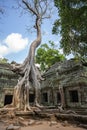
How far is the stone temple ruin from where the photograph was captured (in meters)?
11.5

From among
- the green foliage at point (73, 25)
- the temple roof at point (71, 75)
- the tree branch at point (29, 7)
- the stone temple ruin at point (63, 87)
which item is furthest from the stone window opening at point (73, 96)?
the tree branch at point (29, 7)

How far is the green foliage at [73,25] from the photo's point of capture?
26.5 feet

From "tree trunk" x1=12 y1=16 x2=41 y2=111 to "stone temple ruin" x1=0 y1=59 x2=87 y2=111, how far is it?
1.81 metres

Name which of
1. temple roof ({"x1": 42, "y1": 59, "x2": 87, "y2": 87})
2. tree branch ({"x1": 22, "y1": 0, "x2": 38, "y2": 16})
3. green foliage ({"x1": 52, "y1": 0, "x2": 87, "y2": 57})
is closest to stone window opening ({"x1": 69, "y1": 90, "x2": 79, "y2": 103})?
temple roof ({"x1": 42, "y1": 59, "x2": 87, "y2": 87})

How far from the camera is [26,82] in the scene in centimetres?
927

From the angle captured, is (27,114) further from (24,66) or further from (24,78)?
(24,66)

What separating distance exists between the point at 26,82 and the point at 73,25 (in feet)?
16.1

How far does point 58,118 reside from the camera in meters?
6.22

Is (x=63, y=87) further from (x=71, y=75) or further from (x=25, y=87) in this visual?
(x=25, y=87)

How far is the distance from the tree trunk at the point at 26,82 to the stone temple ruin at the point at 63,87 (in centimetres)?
181

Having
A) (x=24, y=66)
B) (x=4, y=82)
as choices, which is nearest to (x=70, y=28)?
(x=24, y=66)

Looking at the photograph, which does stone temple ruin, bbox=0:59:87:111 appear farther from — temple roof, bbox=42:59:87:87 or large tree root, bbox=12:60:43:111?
large tree root, bbox=12:60:43:111

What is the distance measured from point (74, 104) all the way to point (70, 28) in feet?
21.5

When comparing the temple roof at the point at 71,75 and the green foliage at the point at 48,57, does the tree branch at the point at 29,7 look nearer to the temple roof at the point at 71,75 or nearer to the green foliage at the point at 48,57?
the temple roof at the point at 71,75
